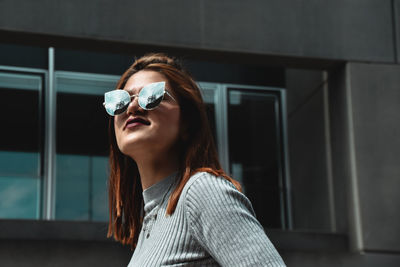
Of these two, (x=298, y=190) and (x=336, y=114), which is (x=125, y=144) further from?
(x=298, y=190)

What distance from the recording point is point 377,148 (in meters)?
10.4

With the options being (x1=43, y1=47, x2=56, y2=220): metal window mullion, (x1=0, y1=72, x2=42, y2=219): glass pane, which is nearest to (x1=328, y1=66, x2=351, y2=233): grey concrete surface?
(x1=43, y1=47, x2=56, y2=220): metal window mullion

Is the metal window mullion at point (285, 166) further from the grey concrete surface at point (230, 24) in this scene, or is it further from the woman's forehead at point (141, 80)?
the woman's forehead at point (141, 80)

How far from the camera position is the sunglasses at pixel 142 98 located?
6.32ft

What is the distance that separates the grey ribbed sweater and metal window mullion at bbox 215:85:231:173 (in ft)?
31.6

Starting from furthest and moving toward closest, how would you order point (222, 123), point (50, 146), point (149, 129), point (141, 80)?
point (222, 123) → point (50, 146) → point (141, 80) → point (149, 129)

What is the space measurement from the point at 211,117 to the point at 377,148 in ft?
7.46

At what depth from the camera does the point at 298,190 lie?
484 inches

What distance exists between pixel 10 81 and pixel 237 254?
9572 millimetres

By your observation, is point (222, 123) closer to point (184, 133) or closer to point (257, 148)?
point (257, 148)

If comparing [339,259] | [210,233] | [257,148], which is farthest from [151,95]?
[257,148]

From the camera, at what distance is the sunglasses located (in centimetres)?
193

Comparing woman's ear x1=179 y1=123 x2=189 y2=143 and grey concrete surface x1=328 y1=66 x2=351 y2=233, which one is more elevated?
grey concrete surface x1=328 y1=66 x2=351 y2=233

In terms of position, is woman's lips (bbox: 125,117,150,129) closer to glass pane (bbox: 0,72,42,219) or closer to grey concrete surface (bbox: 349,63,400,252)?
glass pane (bbox: 0,72,42,219)
